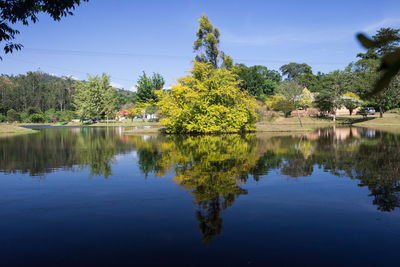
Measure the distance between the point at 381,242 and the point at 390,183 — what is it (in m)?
5.24

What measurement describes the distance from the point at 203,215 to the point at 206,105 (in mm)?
28473

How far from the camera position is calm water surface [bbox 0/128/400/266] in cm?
496

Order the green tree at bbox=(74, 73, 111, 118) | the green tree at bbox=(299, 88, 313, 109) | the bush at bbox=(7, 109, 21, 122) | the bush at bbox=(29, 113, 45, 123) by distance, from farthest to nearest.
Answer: the bush at bbox=(29, 113, 45, 123), the bush at bbox=(7, 109, 21, 122), the green tree at bbox=(74, 73, 111, 118), the green tree at bbox=(299, 88, 313, 109)

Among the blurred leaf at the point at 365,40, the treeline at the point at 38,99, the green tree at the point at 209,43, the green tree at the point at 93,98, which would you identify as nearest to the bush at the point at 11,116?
the treeline at the point at 38,99

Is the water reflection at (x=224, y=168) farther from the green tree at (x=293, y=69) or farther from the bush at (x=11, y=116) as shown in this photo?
the green tree at (x=293, y=69)

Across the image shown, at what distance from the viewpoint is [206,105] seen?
34.8m

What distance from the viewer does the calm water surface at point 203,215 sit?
4.96 meters

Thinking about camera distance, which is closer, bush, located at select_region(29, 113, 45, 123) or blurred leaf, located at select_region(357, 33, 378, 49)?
blurred leaf, located at select_region(357, 33, 378, 49)

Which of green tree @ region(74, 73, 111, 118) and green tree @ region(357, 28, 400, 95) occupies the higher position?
green tree @ region(74, 73, 111, 118)

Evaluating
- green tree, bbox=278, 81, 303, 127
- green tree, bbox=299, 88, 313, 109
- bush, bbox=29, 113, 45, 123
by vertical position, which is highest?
green tree, bbox=278, 81, 303, 127

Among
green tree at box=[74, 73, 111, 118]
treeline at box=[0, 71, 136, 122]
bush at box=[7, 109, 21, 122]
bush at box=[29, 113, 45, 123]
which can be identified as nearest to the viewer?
green tree at box=[74, 73, 111, 118]

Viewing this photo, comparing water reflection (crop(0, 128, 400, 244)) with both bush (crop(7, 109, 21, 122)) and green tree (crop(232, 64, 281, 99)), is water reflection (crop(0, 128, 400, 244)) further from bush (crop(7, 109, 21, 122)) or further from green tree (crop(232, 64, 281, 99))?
bush (crop(7, 109, 21, 122))

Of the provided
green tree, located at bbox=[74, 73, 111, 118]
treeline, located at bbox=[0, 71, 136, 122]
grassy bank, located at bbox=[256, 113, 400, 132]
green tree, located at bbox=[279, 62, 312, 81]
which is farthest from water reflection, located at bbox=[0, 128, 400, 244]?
green tree, located at bbox=[279, 62, 312, 81]

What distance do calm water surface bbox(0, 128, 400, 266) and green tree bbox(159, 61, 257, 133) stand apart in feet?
72.5
